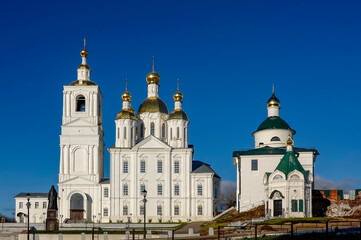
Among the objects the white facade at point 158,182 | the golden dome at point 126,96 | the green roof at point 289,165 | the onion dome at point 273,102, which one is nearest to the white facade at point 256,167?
the white facade at point 158,182

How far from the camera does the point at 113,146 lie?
224 feet

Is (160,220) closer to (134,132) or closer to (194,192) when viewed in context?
(194,192)

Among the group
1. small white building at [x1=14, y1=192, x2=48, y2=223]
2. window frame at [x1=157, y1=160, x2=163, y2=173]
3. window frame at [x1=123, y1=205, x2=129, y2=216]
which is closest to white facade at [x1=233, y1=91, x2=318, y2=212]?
A: window frame at [x1=157, y1=160, x2=163, y2=173]

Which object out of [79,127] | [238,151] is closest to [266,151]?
[238,151]

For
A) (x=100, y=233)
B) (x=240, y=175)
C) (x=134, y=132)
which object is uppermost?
(x=134, y=132)

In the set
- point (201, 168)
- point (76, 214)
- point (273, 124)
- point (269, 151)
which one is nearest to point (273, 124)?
point (273, 124)

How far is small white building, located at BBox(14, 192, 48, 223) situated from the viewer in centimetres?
7469

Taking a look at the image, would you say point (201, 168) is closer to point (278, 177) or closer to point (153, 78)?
point (153, 78)

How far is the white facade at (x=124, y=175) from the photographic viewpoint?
65.7 meters

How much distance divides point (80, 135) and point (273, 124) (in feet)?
63.9

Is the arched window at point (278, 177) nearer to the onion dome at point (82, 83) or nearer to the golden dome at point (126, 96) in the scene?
the golden dome at point (126, 96)

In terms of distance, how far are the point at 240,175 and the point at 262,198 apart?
3096mm

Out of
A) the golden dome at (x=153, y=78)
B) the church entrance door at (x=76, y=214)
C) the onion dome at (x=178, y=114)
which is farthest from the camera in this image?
the golden dome at (x=153, y=78)

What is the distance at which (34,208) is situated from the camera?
7538 centimetres
